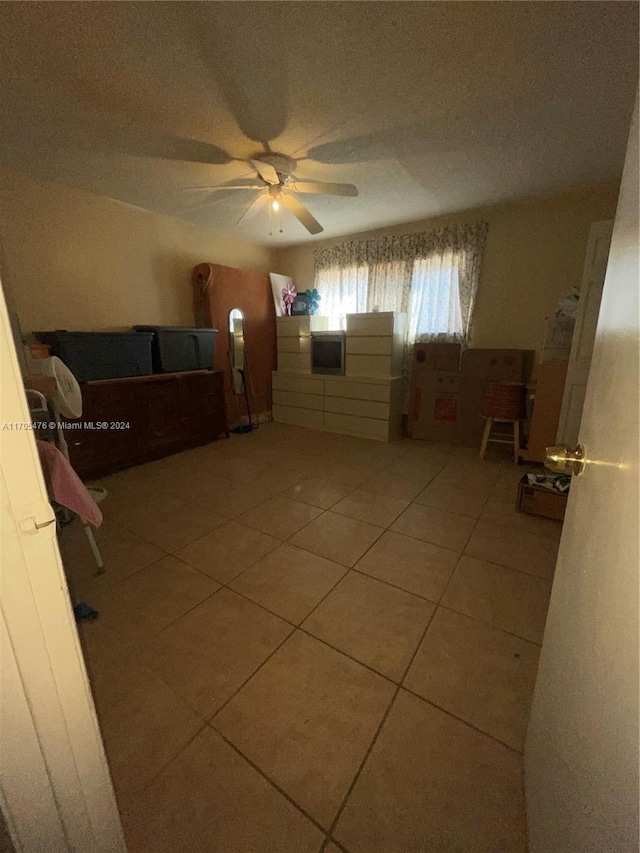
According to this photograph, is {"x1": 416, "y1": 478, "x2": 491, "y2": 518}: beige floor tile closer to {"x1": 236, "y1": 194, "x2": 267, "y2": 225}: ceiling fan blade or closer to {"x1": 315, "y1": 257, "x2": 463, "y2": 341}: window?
{"x1": 315, "y1": 257, "x2": 463, "y2": 341}: window

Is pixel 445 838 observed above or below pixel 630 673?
below

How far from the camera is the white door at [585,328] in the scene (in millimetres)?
2230

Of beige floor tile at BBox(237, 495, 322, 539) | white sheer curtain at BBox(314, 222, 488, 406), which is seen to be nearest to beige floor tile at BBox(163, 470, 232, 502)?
beige floor tile at BBox(237, 495, 322, 539)

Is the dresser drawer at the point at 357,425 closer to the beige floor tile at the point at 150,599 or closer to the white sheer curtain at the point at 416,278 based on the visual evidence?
the white sheer curtain at the point at 416,278

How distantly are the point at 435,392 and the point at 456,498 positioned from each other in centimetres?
150

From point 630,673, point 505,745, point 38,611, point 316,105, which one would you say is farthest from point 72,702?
point 316,105

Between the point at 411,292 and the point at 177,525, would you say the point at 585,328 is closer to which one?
the point at 411,292

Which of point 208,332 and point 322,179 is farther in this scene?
point 208,332

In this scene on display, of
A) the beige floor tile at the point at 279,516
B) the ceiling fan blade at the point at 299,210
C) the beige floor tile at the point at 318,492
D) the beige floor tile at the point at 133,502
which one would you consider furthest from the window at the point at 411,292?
the beige floor tile at the point at 133,502

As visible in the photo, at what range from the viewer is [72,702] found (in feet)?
1.72

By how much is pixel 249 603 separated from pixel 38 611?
110cm

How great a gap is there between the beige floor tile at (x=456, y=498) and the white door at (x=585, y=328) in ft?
2.36

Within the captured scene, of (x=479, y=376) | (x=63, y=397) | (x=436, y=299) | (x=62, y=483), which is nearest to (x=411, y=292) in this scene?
(x=436, y=299)

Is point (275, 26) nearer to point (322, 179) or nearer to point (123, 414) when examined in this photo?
point (322, 179)
